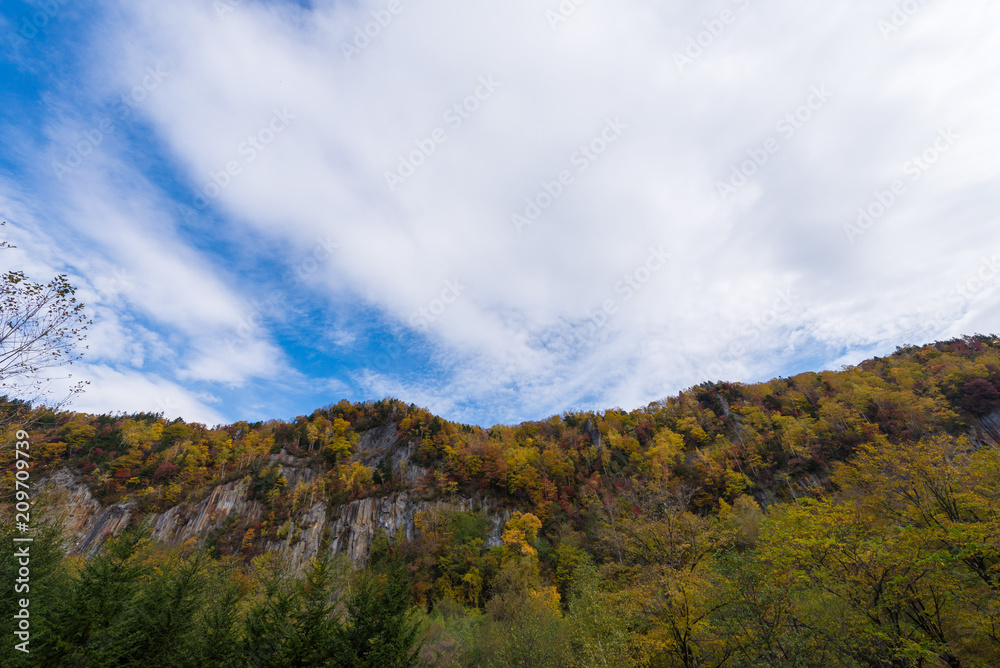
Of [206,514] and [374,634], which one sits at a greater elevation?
[206,514]

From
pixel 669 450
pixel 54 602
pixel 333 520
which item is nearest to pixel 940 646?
pixel 54 602

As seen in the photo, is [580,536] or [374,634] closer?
[374,634]

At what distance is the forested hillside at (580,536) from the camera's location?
12.3 metres

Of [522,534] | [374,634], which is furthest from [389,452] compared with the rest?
[374,634]

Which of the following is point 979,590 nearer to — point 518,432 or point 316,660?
point 316,660

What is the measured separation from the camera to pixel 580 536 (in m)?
42.7

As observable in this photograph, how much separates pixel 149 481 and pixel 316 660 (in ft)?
211

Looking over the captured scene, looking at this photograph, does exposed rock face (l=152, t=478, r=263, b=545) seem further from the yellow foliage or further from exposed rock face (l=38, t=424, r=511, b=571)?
the yellow foliage

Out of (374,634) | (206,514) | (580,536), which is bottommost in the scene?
(374,634)

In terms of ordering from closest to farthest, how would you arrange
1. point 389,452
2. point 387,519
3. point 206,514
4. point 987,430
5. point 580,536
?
point 987,430
point 580,536
point 206,514
point 387,519
point 389,452

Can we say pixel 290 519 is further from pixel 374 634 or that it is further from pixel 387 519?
pixel 374 634

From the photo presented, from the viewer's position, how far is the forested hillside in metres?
12.3

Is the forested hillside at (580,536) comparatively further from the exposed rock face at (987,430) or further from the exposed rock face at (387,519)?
the exposed rock face at (387,519)

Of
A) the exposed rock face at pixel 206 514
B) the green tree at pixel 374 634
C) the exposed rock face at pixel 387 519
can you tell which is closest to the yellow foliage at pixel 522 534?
the exposed rock face at pixel 387 519
